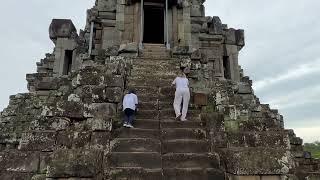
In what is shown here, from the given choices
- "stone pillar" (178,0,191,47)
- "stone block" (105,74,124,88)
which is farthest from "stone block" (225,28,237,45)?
"stone block" (105,74,124,88)

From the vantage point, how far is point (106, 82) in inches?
297

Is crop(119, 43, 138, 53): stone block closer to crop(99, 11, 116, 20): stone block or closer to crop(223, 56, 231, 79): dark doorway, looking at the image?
crop(99, 11, 116, 20): stone block

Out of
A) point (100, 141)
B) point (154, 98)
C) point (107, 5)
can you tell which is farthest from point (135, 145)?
point (107, 5)

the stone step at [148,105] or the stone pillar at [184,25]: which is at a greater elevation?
the stone pillar at [184,25]

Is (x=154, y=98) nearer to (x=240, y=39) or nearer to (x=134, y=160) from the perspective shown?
(x=134, y=160)

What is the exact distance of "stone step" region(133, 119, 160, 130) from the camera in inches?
268

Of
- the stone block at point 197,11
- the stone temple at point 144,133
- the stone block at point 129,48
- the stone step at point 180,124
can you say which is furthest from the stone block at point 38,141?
the stone block at point 197,11

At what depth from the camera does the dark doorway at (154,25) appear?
1410cm

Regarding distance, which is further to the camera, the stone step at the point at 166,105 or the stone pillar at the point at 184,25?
the stone pillar at the point at 184,25

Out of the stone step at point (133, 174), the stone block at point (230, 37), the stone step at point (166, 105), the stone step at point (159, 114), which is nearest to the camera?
the stone step at point (133, 174)

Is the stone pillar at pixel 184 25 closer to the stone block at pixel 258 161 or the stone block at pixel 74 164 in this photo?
the stone block at pixel 258 161

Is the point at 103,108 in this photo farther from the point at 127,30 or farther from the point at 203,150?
the point at 127,30

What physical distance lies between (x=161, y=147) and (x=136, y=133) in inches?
28.1

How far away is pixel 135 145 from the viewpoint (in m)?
6.12
